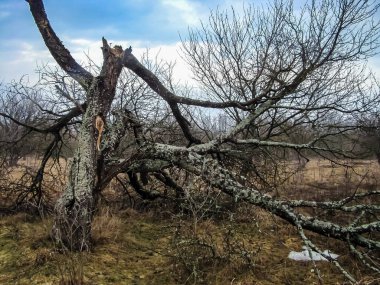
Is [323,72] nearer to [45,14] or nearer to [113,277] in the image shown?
[45,14]

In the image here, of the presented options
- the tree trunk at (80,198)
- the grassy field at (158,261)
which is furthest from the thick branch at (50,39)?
the grassy field at (158,261)

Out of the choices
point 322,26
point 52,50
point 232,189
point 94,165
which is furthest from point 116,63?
point 322,26

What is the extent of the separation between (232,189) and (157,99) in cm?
470

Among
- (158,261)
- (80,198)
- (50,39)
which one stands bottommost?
(158,261)

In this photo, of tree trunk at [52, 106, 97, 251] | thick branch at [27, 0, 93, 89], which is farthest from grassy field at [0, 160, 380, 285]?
thick branch at [27, 0, 93, 89]

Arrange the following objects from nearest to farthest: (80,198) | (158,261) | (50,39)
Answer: (80,198)
(158,261)
(50,39)

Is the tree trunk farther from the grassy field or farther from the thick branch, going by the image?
the thick branch

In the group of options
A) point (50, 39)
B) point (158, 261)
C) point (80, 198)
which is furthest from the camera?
point (50, 39)

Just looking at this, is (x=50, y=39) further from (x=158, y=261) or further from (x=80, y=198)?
(x=158, y=261)

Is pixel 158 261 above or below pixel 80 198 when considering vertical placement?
below

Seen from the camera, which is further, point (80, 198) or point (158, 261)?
point (158, 261)

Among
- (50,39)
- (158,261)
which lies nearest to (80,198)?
(158,261)

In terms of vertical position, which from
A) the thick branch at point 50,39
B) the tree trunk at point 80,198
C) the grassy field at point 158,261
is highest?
the thick branch at point 50,39

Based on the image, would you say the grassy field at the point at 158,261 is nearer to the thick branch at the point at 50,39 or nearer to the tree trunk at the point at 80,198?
the tree trunk at the point at 80,198
